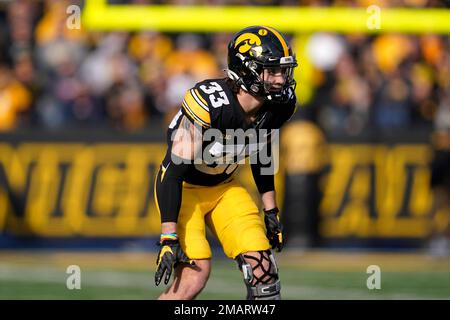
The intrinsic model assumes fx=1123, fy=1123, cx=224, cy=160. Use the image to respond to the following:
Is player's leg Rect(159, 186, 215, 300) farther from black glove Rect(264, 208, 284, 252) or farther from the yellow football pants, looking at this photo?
black glove Rect(264, 208, 284, 252)

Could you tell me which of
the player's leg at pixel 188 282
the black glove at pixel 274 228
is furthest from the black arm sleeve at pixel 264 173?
the player's leg at pixel 188 282

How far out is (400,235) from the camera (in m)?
12.2

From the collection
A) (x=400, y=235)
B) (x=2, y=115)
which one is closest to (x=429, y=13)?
(x=400, y=235)

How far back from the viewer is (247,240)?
6031 mm

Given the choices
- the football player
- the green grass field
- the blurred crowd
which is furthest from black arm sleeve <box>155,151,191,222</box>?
the blurred crowd

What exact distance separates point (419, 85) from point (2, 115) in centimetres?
476

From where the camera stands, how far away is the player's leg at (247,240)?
5.97 m

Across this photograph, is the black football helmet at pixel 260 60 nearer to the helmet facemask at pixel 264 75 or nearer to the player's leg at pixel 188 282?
the helmet facemask at pixel 264 75

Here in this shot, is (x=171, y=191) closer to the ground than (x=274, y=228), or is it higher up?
higher up

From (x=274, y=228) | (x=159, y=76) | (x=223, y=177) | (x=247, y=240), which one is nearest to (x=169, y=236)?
(x=247, y=240)

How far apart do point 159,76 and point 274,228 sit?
6831 millimetres

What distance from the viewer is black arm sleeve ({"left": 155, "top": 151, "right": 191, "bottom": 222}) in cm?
590

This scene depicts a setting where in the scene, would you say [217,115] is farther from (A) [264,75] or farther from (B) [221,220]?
(B) [221,220]
